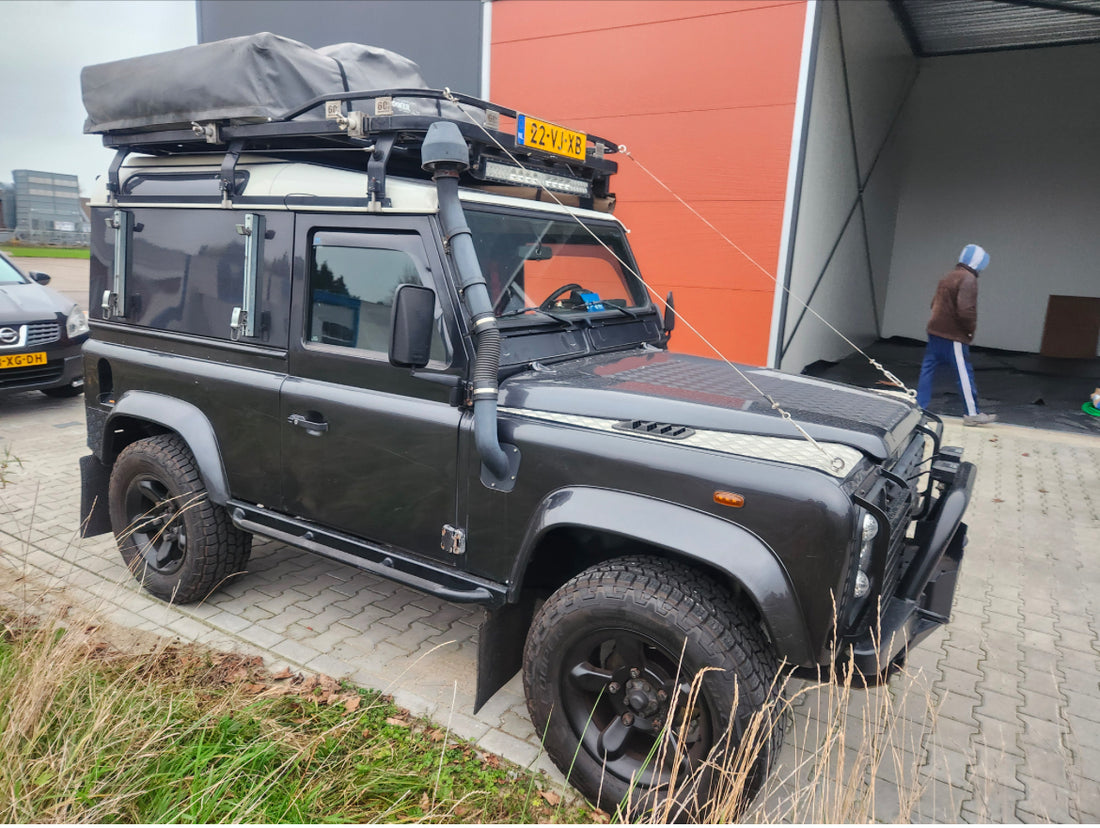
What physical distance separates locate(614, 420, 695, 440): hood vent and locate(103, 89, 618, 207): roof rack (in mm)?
1242

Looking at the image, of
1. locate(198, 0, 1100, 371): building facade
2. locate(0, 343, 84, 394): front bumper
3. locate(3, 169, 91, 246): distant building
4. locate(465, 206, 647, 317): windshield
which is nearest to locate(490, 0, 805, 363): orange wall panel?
locate(198, 0, 1100, 371): building facade

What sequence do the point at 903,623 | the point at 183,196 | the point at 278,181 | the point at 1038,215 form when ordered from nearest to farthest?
the point at 903,623, the point at 278,181, the point at 183,196, the point at 1038,215

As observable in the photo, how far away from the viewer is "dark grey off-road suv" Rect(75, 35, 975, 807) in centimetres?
232

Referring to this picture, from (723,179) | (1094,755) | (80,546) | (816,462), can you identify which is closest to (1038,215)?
(723,179)

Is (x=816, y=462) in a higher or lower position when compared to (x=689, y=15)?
lower

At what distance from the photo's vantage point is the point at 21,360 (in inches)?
286

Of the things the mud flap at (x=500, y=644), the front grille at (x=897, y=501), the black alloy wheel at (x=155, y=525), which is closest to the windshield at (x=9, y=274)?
the black alloy wheel at (x=155, y=525)

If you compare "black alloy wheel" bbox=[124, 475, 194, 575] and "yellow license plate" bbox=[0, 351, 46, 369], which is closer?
"black alloy wheel" bbox=[124, 475, 194, 575]

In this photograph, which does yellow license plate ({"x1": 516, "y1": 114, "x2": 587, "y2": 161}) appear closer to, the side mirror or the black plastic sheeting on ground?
the side mirror

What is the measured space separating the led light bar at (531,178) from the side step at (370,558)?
63.2 inches

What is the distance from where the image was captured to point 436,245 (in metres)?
2.82

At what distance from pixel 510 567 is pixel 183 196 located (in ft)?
8.13

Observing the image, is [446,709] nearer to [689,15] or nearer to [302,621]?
[302,621]

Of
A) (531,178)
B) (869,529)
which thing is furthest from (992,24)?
(869,529)
